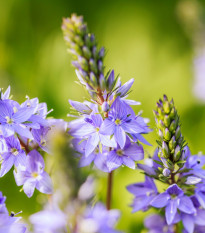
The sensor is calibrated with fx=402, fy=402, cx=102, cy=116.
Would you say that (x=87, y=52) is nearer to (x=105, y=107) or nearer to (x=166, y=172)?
(x=105, y=107)

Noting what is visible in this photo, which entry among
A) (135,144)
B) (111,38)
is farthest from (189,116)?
(135,144)

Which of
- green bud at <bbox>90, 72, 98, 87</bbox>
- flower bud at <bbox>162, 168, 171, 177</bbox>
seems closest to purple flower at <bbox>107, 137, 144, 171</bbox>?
flower bud at <bbox>162, 168, 171, 177</bbox>

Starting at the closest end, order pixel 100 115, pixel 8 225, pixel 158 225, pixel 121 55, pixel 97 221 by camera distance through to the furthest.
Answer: pixel 97 221 < pixel 8 225 < pixel 100 115 < pixel 158 225 < pixel 121 55

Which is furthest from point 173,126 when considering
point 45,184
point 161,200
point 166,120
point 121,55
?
point 121,55

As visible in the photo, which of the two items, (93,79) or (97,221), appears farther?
(93,79)

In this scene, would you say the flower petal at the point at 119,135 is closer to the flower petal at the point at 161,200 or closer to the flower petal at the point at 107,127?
the flower petal at the point at 107,127

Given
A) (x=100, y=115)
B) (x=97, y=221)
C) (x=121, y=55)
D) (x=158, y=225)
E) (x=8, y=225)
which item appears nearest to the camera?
(x=97, y=221)
